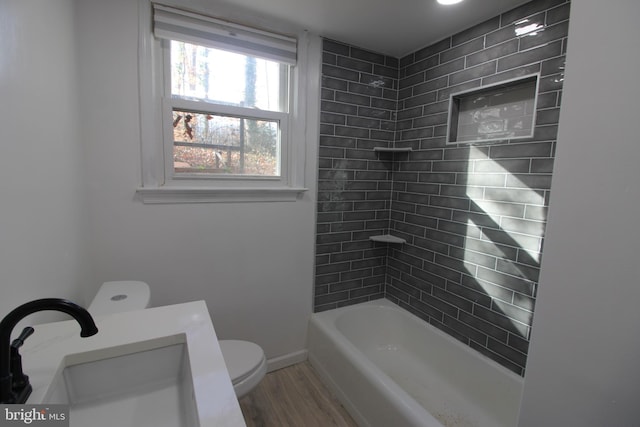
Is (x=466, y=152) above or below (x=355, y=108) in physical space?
below

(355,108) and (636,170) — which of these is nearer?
(636,170)

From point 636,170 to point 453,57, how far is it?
1680mm

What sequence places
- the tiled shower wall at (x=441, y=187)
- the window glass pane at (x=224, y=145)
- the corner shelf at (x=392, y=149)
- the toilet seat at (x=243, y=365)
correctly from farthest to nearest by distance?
1. the corner shelf at (x=392, y=149)
2. the window glass pane at (x=224, y=145)
3. the tiled shower wall at (x=441, y=187)
4. the toilet seat at (x=243, y=365)

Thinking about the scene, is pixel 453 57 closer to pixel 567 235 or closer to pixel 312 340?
pixel 567 235

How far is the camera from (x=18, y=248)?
85 cm

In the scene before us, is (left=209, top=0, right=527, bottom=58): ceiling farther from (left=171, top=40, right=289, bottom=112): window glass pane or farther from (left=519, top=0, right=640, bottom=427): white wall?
(left=519, top=0, right=640, bottom=427): white wall

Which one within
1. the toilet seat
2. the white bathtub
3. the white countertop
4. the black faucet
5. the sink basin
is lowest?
the white bathtub

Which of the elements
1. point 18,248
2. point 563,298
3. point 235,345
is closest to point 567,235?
point 563,298

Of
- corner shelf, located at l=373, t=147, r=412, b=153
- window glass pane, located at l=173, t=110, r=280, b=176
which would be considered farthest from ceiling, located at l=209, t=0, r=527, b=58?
corner shelf, located at l=373, t=147, r=412, b=153

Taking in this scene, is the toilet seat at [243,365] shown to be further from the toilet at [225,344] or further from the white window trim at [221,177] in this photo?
the white window trim at [221,177]

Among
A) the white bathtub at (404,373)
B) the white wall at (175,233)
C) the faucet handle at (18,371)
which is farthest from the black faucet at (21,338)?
the white bathtub at (404,373)

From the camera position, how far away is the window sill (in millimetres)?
1669

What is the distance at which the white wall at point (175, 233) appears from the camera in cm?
151

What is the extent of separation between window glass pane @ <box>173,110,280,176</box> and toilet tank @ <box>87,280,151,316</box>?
28.0 inches
